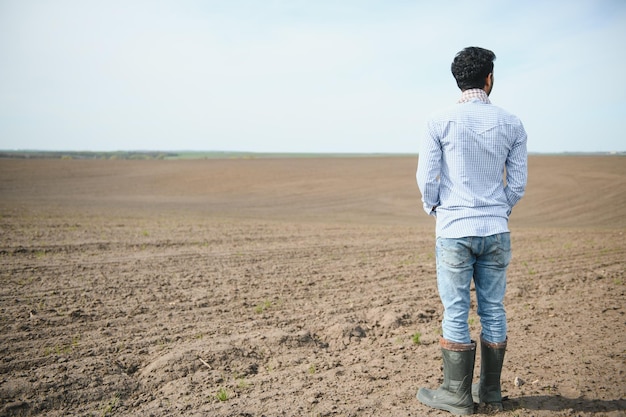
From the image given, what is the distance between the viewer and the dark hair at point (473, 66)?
3.09 metres

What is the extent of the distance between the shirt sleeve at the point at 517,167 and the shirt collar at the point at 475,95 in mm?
312

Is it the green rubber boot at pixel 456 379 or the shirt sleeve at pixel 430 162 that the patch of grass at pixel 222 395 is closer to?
the green rubber boot at pixel 456 379

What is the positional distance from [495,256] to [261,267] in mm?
5654

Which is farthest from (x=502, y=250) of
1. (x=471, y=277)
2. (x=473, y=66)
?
(x=473, y=66)

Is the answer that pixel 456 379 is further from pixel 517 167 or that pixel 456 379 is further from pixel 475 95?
pixel 475 95

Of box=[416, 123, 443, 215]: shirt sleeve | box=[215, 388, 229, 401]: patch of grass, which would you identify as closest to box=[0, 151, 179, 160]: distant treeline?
box=[215, 388, 229, 401]: patch of grass

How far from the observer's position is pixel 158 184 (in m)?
32.4

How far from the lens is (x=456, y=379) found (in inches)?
129

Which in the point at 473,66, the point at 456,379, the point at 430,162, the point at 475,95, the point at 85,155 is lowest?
the point at 456,379

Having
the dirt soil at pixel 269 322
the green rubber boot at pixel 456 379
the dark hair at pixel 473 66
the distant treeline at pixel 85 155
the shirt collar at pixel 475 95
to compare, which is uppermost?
the dark hair at pixel 473 66

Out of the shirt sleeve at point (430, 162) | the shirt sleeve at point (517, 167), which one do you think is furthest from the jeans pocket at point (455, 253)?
the shirt sleeve at point (517, 167)

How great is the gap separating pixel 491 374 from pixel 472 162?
61.3 inches

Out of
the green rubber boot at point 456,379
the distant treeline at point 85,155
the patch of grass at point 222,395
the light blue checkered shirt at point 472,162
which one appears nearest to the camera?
the light blue checkered shirt at point 472,162

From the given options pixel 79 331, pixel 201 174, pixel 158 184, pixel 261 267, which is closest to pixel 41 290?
pixel 79 331
